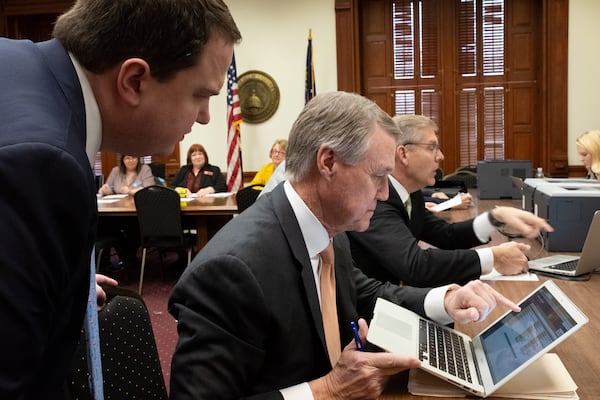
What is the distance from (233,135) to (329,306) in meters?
6.31

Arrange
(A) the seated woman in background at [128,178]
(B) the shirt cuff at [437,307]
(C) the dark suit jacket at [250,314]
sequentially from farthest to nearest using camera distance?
1. (A) the seated woman in background at [128,178]
2. (B) the shirt cuff at [437,307]
3. (C) the dark suit jacket at [250,314]

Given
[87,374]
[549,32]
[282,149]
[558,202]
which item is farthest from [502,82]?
[87,374]

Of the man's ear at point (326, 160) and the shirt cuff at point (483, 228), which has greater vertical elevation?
the man's ear at point (326, 160)

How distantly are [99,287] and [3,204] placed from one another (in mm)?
807

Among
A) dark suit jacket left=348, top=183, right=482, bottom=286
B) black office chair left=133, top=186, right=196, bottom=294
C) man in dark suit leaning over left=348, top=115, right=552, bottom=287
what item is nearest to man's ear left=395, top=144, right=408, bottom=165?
man in dark suit leaning over left=348, top=115, right=552, bottom=287

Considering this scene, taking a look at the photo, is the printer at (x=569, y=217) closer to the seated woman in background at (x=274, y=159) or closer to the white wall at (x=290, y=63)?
the seated woman in background at (x=274, y=159)

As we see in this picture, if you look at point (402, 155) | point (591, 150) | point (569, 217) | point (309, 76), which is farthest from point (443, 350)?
point (309, 76)

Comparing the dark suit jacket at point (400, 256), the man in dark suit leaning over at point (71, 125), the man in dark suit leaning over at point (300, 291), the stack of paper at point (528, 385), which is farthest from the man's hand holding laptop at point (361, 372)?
the dark suit jacket at point (400, 256)

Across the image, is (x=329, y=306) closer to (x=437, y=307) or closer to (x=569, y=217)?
(x=437, y=307)

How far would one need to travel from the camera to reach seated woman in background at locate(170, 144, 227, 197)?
676 cm

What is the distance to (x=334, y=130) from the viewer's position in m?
1.50

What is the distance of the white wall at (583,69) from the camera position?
7453 millimetres

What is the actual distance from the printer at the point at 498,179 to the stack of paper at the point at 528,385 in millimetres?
3718

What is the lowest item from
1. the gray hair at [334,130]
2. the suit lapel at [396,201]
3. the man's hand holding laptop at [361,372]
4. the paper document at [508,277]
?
the paper document at [508,277]
